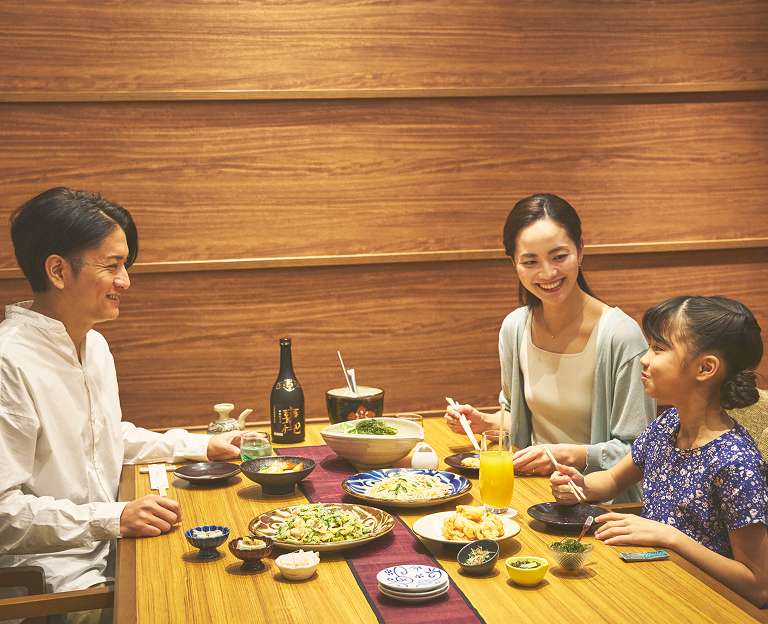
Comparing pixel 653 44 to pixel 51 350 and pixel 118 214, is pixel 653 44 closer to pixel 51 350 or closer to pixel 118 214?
pixel 118 214

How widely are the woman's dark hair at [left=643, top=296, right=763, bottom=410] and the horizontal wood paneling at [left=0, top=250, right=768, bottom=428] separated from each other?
4.96 ft

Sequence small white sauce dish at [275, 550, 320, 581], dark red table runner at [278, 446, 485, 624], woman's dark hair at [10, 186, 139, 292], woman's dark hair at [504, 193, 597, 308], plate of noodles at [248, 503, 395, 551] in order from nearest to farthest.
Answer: dark red table runner at [278, 446, 485, 624]
small white sauce dish at [275, 550, 320, 581]
plate of noodles at [248, 503, 395, 551]
woman's dark hair at [10, 186, 139, 292]
woman's dark hair at [504, 193, 597, 308]

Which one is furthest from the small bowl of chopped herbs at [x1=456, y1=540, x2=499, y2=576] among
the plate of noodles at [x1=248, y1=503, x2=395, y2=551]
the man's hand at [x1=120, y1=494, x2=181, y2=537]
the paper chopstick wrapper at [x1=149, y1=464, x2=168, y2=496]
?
the paper chopstick wrapper at [x1=149, y1=464, x2=168, y2=496]

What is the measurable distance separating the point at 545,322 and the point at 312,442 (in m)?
0.80

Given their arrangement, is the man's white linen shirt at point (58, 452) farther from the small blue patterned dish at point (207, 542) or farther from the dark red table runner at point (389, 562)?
the dark red table runner at point (389, 562)

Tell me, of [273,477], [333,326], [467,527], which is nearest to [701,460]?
[467,527]

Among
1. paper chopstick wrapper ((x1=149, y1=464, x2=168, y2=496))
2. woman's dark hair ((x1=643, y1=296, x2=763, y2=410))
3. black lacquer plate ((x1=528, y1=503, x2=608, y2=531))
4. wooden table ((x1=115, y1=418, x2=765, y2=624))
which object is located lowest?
paper chopstick wrapper ((x1=149, y1=464, x2=168, y2=496))

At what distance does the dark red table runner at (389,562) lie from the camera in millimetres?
1133

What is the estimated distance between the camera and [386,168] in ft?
9.77

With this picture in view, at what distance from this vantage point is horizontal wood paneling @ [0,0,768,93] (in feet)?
8.91

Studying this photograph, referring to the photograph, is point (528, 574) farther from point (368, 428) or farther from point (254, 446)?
point (254, 446)

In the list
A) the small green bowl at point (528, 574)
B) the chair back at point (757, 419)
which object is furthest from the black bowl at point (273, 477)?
the chair back at point (757, 419)

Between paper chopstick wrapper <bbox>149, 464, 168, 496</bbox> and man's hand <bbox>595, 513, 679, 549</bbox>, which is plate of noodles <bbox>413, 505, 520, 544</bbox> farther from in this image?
paper chopstick wrapper <bbox>149, 464, 168, 496</bbox>

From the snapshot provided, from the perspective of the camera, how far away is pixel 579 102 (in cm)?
307
